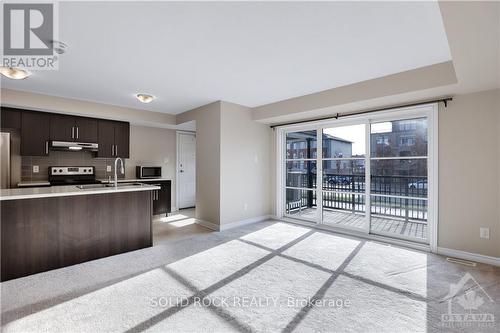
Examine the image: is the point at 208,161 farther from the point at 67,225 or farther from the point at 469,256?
the point at 469,256

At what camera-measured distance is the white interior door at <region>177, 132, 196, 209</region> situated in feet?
21.5

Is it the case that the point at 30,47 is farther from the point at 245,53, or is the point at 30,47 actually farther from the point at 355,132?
the point at 355,132

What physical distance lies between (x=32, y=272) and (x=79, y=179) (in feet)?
8.91

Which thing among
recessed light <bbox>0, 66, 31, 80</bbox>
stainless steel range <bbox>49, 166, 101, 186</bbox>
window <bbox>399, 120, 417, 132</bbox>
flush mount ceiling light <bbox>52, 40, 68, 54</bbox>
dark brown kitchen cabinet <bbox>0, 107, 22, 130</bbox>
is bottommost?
stainless steel range <bbox>49, 166, 101, 186</bbox>

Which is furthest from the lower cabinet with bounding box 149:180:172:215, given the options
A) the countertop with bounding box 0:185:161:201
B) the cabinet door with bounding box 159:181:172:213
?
the countertop with bounding box 0:185:161:201

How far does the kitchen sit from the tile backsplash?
0.5 inches

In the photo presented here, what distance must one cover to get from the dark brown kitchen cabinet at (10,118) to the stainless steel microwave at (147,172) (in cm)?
219

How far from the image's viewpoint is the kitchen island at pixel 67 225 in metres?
2.60

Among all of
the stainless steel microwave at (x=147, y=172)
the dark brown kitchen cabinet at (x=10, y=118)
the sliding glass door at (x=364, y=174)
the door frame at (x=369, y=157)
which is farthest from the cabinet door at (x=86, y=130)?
the sliding glass door at (x=364, y=174)

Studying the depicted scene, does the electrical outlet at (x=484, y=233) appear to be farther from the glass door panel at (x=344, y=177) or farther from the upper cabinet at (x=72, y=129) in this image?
the upper cabinet at (x=72, y=129)

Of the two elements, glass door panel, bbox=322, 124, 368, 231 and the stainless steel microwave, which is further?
the stainless steel microwave

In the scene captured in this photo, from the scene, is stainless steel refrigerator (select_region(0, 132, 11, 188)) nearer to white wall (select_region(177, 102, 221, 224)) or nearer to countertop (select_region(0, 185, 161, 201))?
countertop (select_region(0, 185, 161, 201))

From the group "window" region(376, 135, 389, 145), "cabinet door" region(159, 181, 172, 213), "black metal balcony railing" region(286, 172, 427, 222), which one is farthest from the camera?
"cabinet door" region(159, 181, 172, 213)

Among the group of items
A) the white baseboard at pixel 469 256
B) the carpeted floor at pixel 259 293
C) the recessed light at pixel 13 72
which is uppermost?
the recessed light at pixel 13 72
